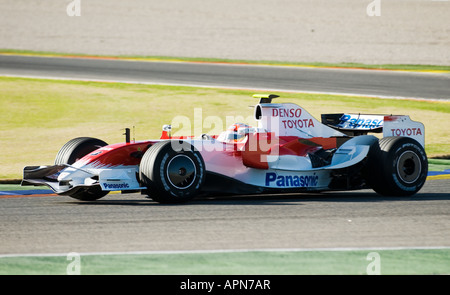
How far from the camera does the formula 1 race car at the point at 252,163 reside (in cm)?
1012

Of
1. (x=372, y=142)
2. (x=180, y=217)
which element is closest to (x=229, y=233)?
(x=180, y=217)

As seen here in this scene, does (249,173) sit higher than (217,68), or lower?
lower

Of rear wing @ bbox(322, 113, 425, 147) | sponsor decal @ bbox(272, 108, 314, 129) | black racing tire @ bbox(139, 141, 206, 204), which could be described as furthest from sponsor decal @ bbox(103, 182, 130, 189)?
rear wing @ bbox(322, 113, 425, 147)

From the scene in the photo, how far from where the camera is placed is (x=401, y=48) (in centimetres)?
3778

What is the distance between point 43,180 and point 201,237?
3.39 m

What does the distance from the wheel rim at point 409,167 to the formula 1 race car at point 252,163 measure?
0.05 ft

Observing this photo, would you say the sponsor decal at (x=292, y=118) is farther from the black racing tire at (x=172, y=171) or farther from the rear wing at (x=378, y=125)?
the black racing tire at (x=172, y=171)

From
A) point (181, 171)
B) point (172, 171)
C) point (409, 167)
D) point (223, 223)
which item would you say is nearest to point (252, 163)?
point (181, 171)

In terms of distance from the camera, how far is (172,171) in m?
10.1

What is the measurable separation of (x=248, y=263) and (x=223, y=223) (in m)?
2.02

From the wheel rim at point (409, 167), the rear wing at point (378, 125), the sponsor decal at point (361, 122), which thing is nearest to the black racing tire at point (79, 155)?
the rear wing at point (378, 125)

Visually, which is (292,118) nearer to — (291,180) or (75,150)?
(291,180)

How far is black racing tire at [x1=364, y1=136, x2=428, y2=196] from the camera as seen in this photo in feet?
36.1

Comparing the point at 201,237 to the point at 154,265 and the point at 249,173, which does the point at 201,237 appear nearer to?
the point at 154,265
